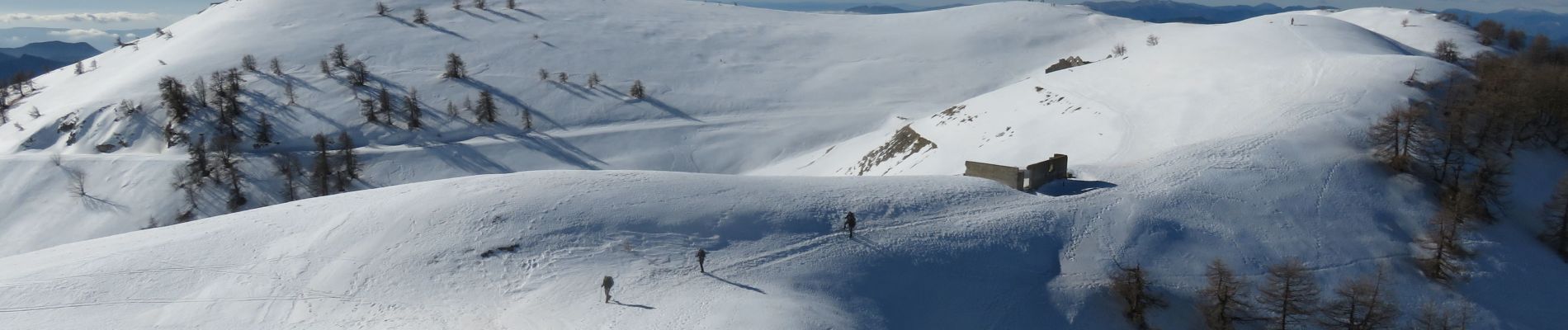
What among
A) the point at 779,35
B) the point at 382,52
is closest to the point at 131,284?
the point at 382,52

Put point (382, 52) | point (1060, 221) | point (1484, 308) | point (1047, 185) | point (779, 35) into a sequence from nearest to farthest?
point (1484, 308) < point (1060, 221) < point (1047, 185) < point (382, 52) < point (779, 35)

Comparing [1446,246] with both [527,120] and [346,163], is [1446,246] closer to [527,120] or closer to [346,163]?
[527,120]

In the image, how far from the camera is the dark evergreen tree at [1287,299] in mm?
19938

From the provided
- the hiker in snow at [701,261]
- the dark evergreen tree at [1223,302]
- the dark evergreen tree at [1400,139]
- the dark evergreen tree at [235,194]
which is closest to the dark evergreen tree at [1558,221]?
the dark evergreen tree at [1400,139]

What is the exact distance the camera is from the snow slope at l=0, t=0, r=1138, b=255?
51938 millimetres

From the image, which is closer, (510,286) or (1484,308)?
(510,286)

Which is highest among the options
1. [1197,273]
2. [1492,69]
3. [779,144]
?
[1492,69]

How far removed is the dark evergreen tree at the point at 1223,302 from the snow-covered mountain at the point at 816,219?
52cm

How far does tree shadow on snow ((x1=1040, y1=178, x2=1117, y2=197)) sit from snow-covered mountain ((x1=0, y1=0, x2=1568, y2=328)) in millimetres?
82

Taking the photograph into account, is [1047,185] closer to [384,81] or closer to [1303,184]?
[1303,184]

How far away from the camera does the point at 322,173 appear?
48.9 m

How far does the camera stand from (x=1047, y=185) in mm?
25594

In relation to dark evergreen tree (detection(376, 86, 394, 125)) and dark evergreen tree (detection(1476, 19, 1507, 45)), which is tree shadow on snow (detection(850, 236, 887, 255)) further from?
dark evergreen tree (detection(1476, 19, 1507, 45))

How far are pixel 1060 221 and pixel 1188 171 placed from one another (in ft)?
19.7
